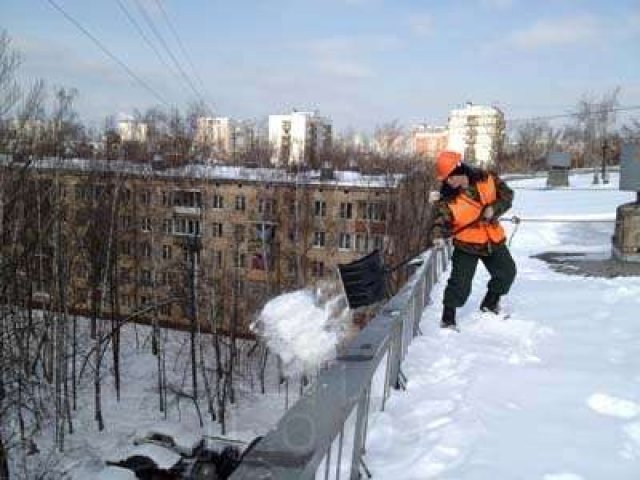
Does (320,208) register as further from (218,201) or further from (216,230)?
(216,230)

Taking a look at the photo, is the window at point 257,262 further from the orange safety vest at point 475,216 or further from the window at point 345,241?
the orange safety vest at point 475,216

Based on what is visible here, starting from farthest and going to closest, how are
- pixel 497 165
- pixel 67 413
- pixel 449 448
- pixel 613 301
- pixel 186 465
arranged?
pixel 497 165, pixel 67 413, pixel 186 465, pixel 613 301, pixel 449 448

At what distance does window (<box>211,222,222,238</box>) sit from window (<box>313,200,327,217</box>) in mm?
6570

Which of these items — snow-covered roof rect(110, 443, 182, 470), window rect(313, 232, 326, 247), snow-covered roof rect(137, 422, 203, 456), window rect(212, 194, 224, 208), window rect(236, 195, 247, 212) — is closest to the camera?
snow-covered roof rect(110, 443, 182, 470)

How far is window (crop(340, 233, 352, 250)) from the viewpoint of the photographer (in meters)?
43.5

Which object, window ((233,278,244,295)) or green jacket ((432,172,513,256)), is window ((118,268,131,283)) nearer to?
window ((233,278,244,295))

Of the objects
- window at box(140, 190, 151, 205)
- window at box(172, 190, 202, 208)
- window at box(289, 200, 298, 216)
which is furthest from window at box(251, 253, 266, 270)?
window at box(140, 190, 151, 205)

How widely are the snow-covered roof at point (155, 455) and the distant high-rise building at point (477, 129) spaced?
2071 inches

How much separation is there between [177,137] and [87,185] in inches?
471

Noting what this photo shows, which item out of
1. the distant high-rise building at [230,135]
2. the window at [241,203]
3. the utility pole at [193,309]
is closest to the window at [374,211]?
the window at [241,203]

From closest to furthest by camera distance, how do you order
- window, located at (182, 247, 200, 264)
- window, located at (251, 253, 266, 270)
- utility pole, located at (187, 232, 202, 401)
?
utility pole, located at (187, 232, 202, 401) → window, located at (182, 247, 200, 264) → window, located at (251, 253, 266, 270)

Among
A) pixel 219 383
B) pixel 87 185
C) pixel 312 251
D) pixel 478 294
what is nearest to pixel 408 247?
pixel 312 251

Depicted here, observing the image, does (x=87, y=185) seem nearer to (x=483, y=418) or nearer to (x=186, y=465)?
(x=186, y=465)

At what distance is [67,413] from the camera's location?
85.3 ft
